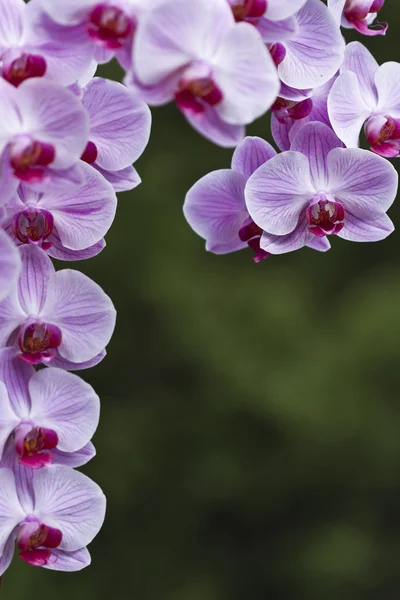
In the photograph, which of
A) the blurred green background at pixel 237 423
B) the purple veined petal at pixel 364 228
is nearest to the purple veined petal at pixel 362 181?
the purple veined petal at pixel 364 228

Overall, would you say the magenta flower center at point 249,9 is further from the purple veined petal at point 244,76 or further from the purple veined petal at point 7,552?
the purple veined petal at point 7,552

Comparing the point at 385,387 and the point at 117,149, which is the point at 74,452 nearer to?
the point at 117,149

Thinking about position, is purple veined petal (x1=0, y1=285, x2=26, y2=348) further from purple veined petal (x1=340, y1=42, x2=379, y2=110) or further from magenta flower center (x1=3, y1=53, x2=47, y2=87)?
purple veined petal (x1=340, y1=42, x2=379, y2=110)

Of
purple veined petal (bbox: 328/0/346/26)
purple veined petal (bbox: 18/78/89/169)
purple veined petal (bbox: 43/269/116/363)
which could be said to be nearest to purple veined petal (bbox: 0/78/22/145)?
purple veined petal (bbox: 18/78/89/169)

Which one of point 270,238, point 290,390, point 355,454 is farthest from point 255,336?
point 270,238

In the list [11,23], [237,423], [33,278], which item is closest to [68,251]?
[33,278]

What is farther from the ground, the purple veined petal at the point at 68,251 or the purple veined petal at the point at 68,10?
the purple veined petal at the point at 68,10
